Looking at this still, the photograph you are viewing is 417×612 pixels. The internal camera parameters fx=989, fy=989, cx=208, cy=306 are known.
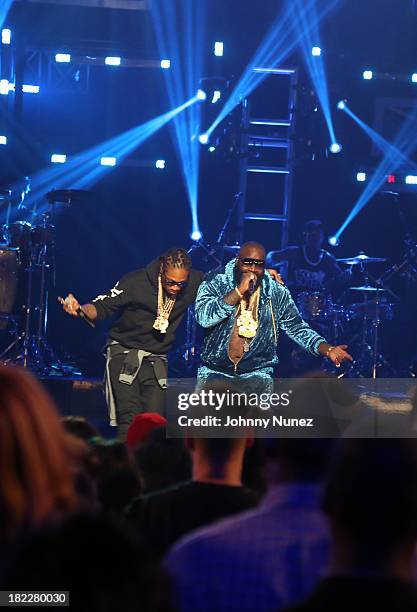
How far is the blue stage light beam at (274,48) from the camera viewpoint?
14.0 m

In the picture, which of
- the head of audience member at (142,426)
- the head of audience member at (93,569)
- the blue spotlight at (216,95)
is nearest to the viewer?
the head of audience member at (93,569)

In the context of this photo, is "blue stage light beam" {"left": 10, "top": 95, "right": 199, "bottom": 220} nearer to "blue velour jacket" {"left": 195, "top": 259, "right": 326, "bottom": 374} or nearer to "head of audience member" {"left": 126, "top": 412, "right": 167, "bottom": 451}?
"blue velour jacket" {"left": 195, "top": 259, "right": 326, "bottom": 374}

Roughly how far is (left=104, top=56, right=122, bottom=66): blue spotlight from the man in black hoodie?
7.39 m

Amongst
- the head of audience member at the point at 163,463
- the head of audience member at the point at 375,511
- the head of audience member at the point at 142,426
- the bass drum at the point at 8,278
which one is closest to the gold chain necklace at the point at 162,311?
the head of audience member at the point at 142,426

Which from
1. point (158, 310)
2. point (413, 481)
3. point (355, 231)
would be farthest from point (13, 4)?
point (413, 481)

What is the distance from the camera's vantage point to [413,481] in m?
2.00

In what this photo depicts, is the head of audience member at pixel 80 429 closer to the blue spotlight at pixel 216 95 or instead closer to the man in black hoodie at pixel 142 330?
the man in black hoodie at pixel 142 330

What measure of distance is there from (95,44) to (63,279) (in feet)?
11.3

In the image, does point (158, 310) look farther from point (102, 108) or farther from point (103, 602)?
point (102, 108)

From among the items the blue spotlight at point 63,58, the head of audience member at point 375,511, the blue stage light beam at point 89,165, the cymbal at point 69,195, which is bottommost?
the head of audience member at point 375,511

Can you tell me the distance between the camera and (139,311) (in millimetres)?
7859

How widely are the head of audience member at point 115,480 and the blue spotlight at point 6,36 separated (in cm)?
1149

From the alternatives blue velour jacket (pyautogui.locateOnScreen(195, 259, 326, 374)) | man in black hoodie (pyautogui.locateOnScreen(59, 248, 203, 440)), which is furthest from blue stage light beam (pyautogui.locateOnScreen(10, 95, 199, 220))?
blue velour jacket (pyautogui.locateOnScreen(195, 259, 326, 374))

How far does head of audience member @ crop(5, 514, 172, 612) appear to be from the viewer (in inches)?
59.1
